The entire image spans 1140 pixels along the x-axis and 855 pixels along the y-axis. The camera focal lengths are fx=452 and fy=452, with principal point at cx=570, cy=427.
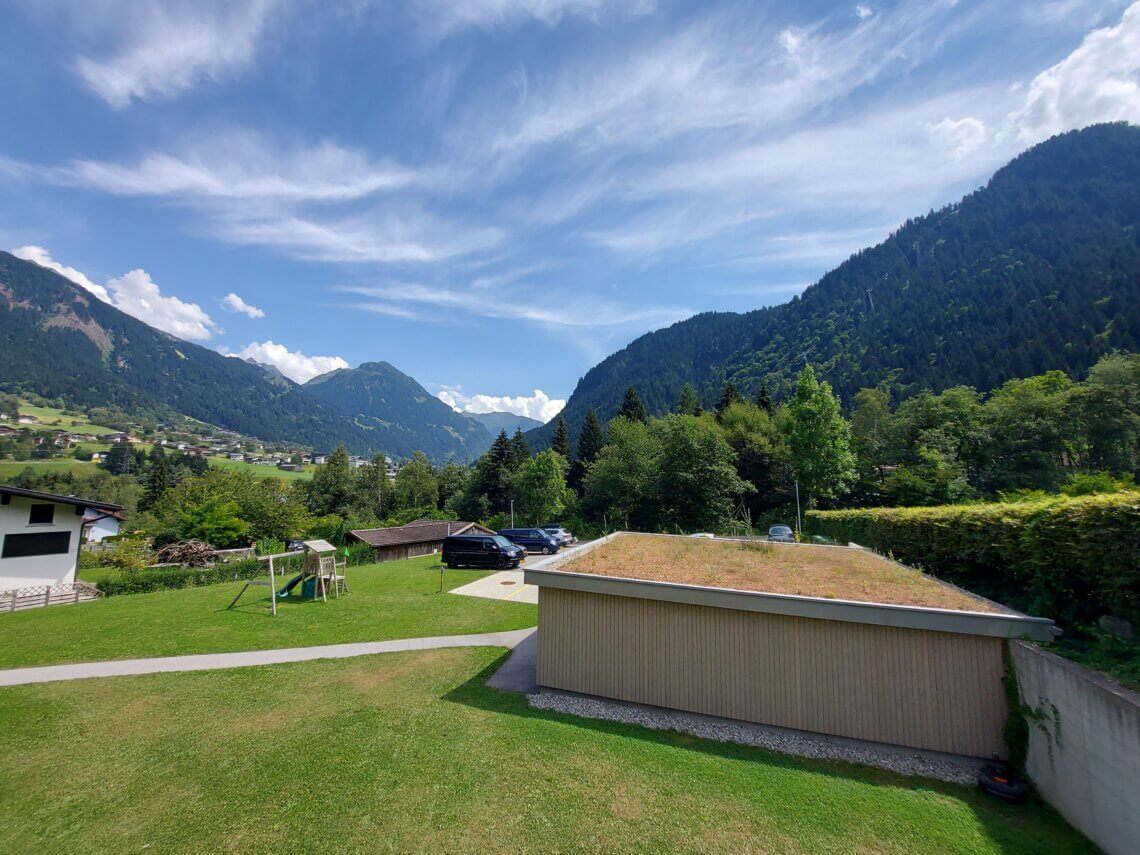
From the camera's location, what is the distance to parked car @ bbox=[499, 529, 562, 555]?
2669 centimetres

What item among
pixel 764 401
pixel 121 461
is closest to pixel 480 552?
pixel 764 401

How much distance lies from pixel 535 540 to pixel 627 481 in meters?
15.9

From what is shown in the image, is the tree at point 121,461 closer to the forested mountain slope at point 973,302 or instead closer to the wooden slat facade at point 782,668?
the forested mountain slope at point 973,302

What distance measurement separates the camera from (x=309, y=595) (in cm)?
1695

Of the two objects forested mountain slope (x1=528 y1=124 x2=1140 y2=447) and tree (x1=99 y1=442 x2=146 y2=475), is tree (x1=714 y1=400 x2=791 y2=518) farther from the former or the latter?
tree (x1=99 y1=442 x2=146 y2=475)

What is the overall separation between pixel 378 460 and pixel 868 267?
524 feet

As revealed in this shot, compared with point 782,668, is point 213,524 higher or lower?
lower

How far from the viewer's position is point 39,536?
21.1 meters

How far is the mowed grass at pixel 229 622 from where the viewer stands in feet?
37.0

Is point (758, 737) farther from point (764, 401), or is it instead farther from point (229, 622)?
point (764, 401)

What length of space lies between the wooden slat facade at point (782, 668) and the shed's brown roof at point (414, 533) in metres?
19.5

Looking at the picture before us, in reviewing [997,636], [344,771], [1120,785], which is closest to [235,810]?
[344,771]

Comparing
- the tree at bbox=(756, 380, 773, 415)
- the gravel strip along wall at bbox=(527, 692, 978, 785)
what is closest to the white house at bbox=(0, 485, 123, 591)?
the gravel strip along wall at bbox=(527, 692, 978, 785)

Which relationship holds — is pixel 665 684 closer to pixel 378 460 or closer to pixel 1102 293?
pixel 378 460
